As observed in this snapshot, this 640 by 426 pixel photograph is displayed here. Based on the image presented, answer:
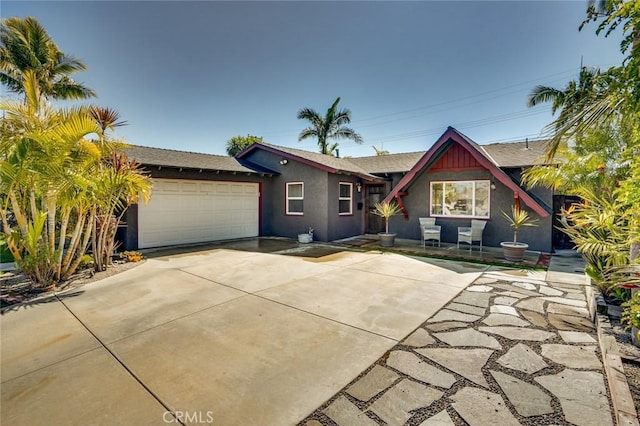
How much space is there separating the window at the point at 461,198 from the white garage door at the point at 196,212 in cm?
780

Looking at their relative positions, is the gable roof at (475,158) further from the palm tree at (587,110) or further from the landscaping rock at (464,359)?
the landscaping rock at (464,359)

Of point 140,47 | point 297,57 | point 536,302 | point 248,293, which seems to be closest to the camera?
point 536,302

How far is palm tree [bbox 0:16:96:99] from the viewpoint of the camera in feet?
48.1

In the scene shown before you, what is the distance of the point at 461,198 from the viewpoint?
37.0 ft

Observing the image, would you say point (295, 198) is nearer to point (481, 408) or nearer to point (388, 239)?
point (388, 239)

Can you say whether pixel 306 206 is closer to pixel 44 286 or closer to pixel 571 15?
pixel 44 286

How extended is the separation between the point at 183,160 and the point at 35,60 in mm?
11608

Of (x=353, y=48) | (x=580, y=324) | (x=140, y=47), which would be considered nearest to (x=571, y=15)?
(x=353, y=48)

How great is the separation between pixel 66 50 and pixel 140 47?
32.9ft

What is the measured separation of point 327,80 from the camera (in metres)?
16.3

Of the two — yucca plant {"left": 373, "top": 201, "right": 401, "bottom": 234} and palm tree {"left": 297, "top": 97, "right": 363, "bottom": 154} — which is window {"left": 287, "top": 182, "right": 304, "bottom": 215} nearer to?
yucca plant {"left": 373, "top": 201, "right": 401, "bottom": 234}

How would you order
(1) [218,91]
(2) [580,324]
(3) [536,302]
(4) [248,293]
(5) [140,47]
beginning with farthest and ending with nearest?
(1) [218,91], (5) [140,47], (4) [248,293], (3) [536,302], (2) [580,324]
